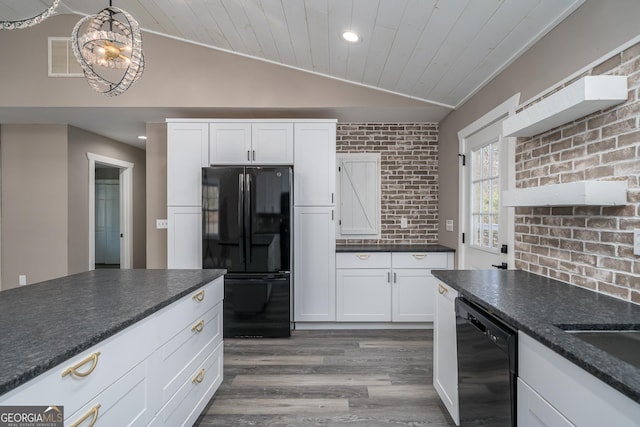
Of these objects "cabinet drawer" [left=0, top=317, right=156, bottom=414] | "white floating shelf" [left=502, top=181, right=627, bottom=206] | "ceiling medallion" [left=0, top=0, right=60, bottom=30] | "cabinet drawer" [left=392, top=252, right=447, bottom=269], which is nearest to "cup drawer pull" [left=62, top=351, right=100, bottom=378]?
"cabinet drawer" [left=0, top=317, right=156, bottom=414]

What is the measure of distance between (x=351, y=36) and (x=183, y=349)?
2.41 metres

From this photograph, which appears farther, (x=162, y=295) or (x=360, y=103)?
(x=360, y=103)

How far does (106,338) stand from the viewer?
3.43ft

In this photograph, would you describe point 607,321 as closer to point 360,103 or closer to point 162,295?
point 162,295

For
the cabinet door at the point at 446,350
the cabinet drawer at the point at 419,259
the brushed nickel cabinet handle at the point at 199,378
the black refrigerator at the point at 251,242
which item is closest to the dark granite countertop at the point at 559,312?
the cabinet door at the point at 446,350

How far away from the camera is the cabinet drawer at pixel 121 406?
964 mm

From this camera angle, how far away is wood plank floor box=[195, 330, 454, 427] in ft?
6.33

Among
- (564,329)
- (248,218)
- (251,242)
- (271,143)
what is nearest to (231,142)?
(271,143)

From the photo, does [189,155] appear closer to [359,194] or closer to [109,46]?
[109,46]

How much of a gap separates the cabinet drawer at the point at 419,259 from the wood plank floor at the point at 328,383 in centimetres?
70

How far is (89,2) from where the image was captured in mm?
2979

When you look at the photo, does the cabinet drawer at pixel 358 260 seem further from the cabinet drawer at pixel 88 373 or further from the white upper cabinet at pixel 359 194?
the cabinet drawer at pixel 88 373

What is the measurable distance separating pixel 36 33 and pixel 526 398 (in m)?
4.90

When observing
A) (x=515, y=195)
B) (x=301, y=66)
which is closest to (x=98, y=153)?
(x=301, y=66)
